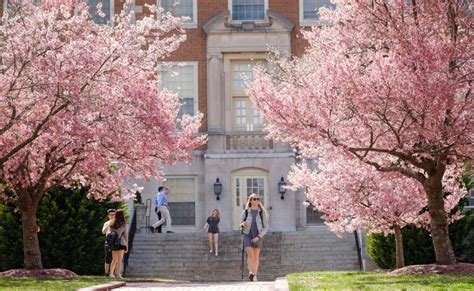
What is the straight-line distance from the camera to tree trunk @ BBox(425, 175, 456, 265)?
19.7 m

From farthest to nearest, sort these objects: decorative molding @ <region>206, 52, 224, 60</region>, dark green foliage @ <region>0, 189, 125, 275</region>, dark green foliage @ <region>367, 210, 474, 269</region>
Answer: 1. decorative molding @ <region>206, 52, 224, 60</region>
2. dark green foliage @ <region>367, 210, 474, 269</region>
3. dark green foliage @ <region>0, 189, 125, 275</region>

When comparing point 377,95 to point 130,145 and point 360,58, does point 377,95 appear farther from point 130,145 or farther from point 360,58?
point 130,145

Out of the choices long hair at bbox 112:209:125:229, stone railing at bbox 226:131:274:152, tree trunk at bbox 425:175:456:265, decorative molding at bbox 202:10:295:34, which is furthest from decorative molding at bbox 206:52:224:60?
tree trunk at bbox 425:175:456:265

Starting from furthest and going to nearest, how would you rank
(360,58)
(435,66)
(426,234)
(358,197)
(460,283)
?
(426,234) < (358,197) < (360,58) < (435,66) < (460,283)

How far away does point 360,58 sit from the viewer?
762 inches

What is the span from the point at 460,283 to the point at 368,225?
29.9ft

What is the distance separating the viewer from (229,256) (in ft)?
100

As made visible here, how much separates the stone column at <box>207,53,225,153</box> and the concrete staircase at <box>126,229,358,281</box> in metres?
5.07

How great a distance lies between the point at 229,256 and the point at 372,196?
806 cm

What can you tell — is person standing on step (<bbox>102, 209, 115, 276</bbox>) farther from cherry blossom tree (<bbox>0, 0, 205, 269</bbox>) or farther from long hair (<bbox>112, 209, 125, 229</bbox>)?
cherry blossom tree (<bbox>0, 0, 205, 269</bbox>)

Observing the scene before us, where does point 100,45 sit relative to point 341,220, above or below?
above

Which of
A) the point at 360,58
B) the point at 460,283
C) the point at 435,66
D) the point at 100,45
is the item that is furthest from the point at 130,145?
the point at 460,283

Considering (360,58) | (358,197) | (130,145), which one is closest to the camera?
(360,58)

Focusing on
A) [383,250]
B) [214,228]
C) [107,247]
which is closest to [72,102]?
[107,247]
